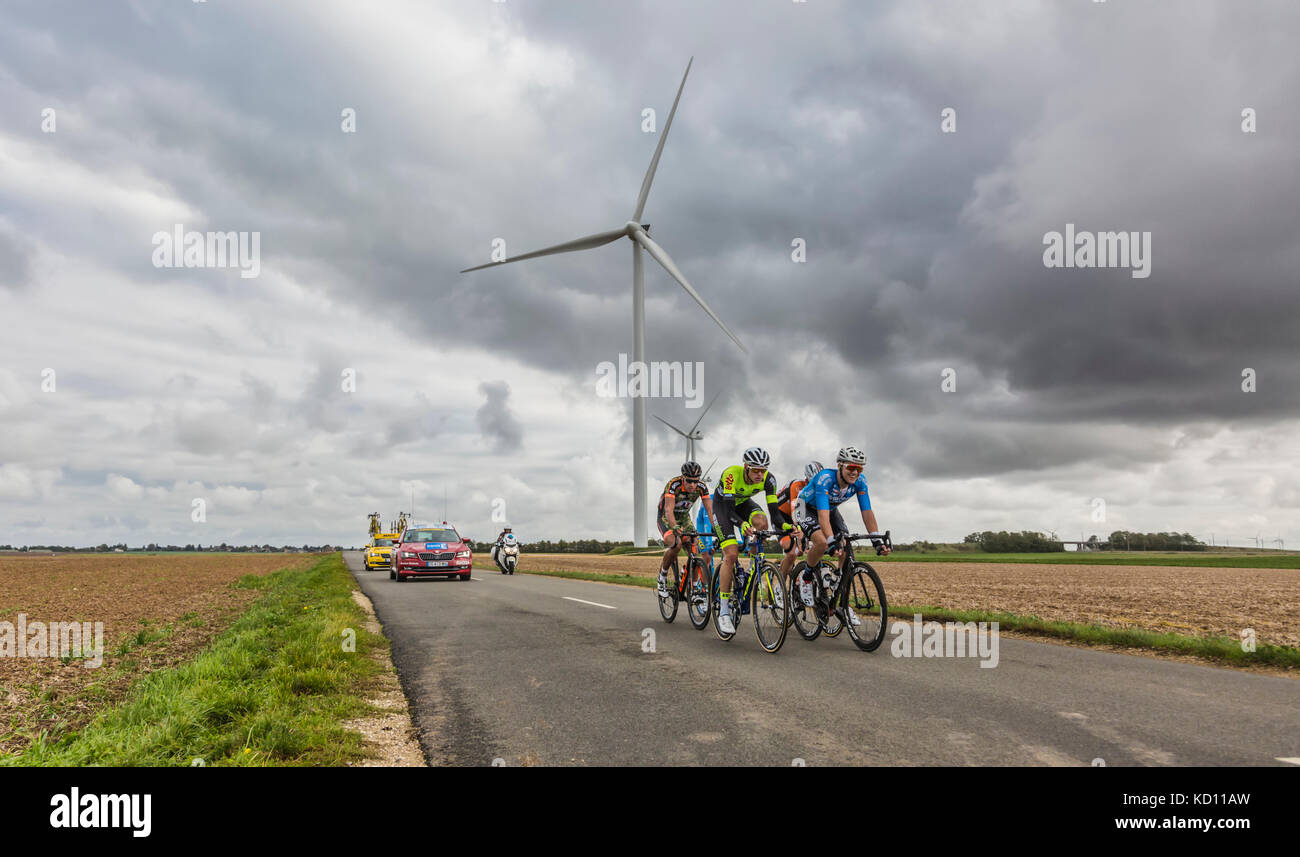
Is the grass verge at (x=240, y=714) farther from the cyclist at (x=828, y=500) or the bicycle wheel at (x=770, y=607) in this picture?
the cyclist at (x=828, y=500)

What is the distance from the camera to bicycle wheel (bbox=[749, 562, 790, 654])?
8117mm

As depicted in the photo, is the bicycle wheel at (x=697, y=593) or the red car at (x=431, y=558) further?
the red car at (x=431, y=558)

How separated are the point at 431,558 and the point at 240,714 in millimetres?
20833

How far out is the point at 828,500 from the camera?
894cm

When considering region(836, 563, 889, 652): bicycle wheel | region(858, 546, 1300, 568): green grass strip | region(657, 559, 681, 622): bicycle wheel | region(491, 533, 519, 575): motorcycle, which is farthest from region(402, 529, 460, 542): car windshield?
region(858, 546, 1300, 568): green grass strip

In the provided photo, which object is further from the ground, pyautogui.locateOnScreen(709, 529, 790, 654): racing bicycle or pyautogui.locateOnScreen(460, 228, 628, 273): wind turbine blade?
pyautogui.locateOnScreen(460, 228, 628, 273): wind turbine blade

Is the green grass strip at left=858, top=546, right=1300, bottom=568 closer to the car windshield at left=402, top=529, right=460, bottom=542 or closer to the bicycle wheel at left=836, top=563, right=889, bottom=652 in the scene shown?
the car windshield at left=402, top=529, right=460, bottom=542

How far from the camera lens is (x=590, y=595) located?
1761cm

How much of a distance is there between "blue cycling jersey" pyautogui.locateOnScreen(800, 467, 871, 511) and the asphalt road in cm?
176

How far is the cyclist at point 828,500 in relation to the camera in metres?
8.72

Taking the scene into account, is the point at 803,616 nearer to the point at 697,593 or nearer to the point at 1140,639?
the point at 697,593

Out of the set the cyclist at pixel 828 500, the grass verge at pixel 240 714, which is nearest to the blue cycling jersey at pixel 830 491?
the cyclist at pixel 828 500

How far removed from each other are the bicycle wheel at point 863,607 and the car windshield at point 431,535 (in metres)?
20.3
